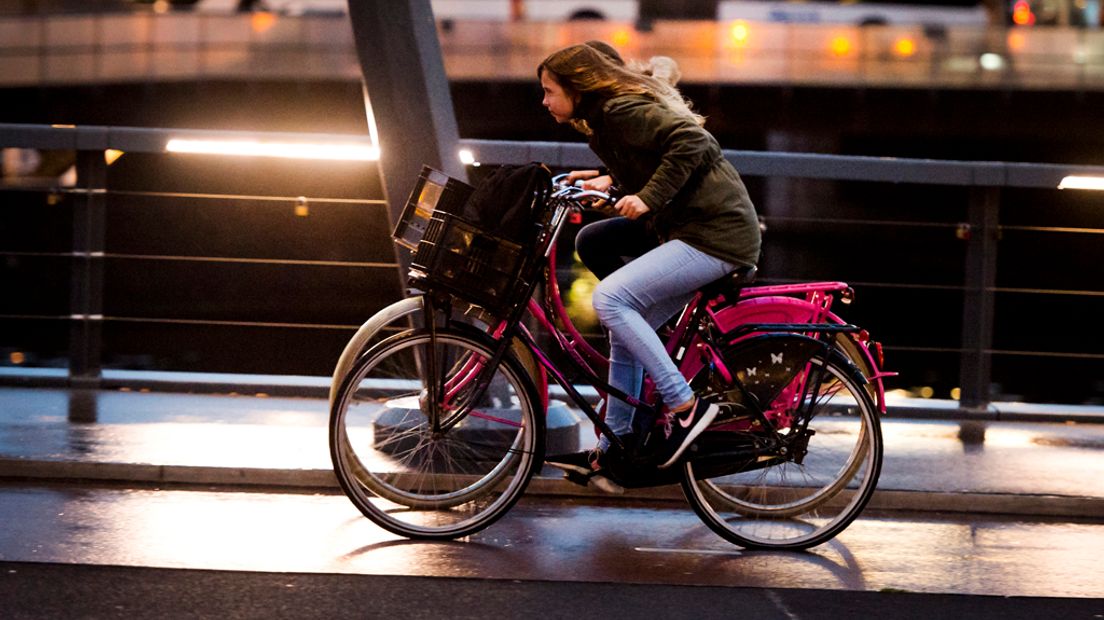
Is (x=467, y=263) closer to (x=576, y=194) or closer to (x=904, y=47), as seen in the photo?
(x=576, y=194)

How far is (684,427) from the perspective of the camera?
5.84 meters

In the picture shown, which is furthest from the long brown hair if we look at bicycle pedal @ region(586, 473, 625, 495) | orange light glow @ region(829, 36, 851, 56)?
orange light glow @ region(829, 36, 851, 56)

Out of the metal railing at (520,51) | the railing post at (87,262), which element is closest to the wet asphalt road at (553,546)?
the railing post at (87,262)

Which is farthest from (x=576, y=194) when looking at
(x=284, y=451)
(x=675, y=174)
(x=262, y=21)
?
(x=262, y=21)

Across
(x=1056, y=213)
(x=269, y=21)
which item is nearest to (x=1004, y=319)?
(x=1056, y=213)

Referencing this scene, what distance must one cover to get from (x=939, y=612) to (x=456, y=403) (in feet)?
6.24

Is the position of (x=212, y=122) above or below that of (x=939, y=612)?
above

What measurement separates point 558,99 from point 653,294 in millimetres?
784

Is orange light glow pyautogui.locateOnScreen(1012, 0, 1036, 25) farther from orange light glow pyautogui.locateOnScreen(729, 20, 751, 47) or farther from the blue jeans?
the blue jeans

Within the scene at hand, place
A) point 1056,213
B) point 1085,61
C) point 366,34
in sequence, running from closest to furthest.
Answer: point 366,34 < point 1056,213 < point 1085,61

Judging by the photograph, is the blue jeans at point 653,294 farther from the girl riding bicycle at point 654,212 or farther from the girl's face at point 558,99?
the girl's face at point 558,99

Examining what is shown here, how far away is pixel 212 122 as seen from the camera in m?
44.8

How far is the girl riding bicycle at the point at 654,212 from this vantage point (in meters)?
5.60

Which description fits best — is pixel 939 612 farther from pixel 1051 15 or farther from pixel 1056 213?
pixel 1051 15
